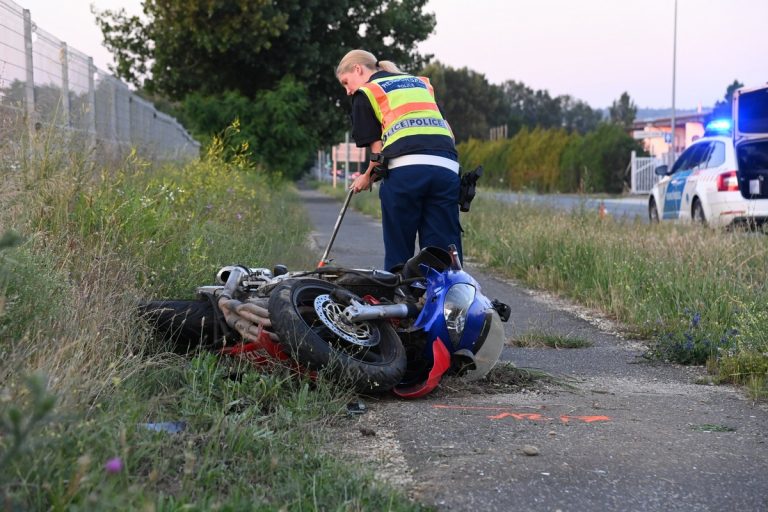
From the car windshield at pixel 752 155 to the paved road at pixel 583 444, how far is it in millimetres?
8519

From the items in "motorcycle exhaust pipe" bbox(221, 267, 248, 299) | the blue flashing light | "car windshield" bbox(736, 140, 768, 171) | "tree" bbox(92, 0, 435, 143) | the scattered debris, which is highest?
"tree" bbox(92, 0, 435, 143)

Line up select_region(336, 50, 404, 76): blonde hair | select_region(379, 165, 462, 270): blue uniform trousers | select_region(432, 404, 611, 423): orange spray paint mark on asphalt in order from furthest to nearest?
select_region(336, 50, 404, 76): blonde hair → select_region(379, 165, 462, 270): blue uniform trousers → select_region(432, 404, 611, 423): orange spray paint mark on asphalt

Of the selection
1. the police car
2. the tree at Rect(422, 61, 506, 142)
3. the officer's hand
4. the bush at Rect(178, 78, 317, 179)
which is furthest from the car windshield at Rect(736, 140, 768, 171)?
the tree at Rect(422, 61, 506, 142)

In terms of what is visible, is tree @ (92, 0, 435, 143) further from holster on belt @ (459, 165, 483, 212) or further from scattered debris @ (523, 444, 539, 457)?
scattered debris @ (523, 444, 539, 457)

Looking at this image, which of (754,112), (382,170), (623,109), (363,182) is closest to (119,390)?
(382,170)

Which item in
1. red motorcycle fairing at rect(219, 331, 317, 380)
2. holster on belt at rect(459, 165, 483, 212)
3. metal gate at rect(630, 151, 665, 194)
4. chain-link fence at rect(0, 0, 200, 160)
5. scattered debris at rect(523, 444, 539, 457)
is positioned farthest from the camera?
metal gate at rect(630, 151, 665, 194)

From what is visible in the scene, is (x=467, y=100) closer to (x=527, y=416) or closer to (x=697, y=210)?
(x=697, y=210)

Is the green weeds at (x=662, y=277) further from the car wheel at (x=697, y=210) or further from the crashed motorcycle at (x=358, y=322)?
the car wheel at (x=697, y=210)

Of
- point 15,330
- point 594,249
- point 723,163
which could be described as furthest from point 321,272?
point 723,163

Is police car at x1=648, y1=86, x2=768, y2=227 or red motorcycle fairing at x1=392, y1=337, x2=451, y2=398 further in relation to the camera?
police car at x1=648, y1=86, x2=768, y2=227

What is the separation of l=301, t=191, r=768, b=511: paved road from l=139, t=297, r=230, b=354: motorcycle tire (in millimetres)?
957

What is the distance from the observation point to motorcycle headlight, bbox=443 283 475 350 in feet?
15.9

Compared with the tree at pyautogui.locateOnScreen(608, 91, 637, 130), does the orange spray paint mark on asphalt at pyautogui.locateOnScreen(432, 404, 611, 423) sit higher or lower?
lower

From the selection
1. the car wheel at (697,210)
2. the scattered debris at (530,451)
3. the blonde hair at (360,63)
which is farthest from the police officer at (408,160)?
the car wheel at (697,210)
